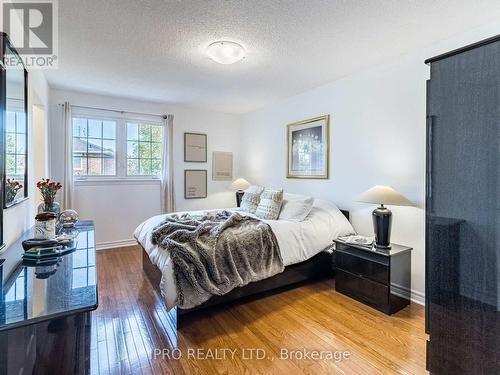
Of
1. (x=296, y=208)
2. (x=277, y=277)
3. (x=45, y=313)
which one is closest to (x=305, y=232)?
(x=296, y=208)

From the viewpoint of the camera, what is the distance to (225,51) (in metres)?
2.48

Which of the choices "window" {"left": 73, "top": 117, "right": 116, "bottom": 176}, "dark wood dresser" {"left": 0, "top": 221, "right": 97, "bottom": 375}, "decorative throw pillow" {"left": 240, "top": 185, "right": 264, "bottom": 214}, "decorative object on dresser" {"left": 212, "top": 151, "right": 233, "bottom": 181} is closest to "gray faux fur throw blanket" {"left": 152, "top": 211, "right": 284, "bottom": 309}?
"dark wood dresser" {"left": 0, "top": 221, "right": 97, "bottom": 375}

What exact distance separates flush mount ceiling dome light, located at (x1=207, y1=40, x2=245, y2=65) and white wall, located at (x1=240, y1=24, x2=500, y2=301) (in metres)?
1.54

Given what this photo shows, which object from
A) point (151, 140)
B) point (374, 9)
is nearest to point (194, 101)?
point (151, 140)

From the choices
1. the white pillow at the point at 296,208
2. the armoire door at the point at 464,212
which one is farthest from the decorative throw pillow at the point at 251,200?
the armoire door at the point at 464,212

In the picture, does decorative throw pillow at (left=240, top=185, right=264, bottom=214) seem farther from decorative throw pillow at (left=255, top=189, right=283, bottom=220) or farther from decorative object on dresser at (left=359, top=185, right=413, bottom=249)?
decorative object on dresser at (left=359, top=185, right=413, bottom=249)

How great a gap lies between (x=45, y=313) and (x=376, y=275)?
2484mm

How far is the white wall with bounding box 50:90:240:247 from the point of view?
13.4 feet

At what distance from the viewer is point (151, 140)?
4.70 m

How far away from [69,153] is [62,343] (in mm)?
3493

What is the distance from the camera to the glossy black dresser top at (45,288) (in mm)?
905

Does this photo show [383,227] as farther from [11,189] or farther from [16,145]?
[16,145]

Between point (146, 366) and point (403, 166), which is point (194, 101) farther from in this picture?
point (146, 366)

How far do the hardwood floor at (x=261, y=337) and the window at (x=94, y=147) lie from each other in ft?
7.28
